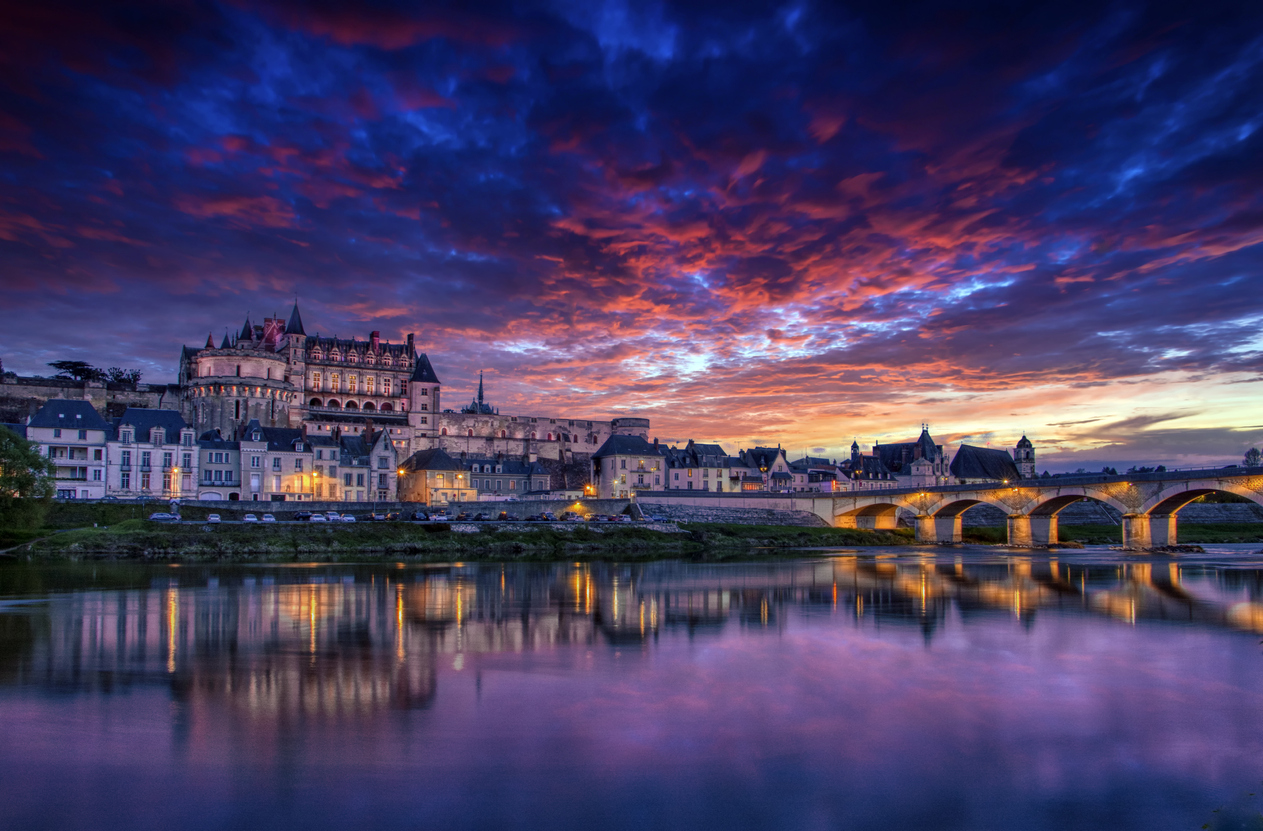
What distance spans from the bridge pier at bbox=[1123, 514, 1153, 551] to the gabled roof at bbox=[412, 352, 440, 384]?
66.3 m

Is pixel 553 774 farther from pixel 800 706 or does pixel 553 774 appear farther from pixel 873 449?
pixel 873 449

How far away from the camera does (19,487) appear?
38219mm

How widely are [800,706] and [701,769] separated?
316cm

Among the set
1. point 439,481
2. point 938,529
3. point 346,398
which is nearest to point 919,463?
point 938,529

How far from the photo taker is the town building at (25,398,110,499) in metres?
52.4

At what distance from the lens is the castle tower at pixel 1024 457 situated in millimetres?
99312

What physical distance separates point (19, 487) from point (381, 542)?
16.5m

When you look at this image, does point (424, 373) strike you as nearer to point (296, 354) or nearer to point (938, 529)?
point (296, 354)

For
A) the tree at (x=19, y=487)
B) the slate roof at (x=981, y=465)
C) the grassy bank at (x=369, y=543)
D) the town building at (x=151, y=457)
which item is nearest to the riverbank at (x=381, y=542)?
the grassy bank at (x=369, y=543)

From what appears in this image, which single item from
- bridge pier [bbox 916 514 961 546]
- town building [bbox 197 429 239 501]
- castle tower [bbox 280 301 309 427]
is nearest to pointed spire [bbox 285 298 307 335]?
castle tower [bbox 280 301 309 427]

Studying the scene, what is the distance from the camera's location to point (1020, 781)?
8.32 m

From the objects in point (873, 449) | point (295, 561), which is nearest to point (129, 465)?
point (295, 561)

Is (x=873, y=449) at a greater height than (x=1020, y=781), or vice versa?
(x=873, y=449)

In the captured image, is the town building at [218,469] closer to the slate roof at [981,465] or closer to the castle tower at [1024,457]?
the slate roof at [981,465]
